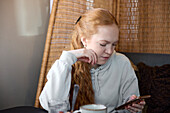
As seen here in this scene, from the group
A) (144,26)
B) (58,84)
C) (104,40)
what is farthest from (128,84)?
(144,26)

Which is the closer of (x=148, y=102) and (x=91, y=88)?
(x=91, y=88)

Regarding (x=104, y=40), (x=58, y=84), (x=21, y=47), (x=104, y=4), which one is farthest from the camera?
(x=104, y=4)

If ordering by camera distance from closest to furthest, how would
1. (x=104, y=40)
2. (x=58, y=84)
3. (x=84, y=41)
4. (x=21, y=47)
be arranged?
(x=58, y=84) → (x=104, y=40) → (x=84, y=41) → (x=21, y=47)

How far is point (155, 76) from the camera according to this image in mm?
1953

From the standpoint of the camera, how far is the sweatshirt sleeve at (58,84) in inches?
41.0

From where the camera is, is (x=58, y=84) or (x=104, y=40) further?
(x=104, y=40)

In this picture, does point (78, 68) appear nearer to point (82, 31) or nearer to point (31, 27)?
point (82, 31)

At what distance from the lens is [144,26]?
198 centimetres

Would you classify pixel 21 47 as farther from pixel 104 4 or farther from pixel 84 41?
pixel 104 4

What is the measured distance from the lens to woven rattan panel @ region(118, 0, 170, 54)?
1.92 metres

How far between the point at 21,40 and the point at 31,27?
0.14 metres

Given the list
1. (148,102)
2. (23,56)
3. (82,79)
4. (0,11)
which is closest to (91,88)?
(82,79)

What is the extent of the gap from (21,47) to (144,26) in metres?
1.12

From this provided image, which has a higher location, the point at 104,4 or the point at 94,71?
the point at 104,4
